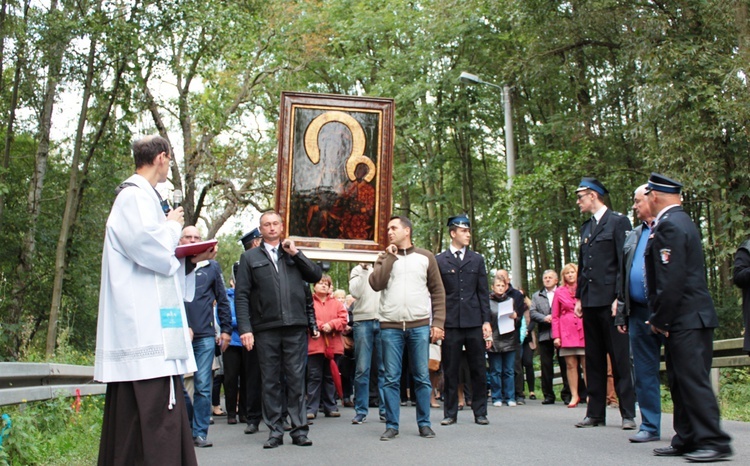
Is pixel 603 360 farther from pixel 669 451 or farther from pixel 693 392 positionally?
pixel 693 392

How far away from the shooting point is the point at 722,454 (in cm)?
703

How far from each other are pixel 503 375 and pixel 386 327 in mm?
5814

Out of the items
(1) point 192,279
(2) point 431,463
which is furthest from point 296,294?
(1) point 192,279

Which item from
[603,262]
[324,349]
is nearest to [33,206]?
[324,349]

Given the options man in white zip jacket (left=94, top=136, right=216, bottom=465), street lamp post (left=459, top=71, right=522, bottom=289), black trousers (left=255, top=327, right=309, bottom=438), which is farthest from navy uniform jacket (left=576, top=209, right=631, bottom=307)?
street lamp post (left=459, top=71, right=522, bottom=289)

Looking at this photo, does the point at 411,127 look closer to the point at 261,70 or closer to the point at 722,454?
the point at 261,70

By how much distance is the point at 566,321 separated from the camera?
1415cm

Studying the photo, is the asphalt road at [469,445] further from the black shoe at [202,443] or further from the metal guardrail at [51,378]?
the metal guardrail at [51,378]

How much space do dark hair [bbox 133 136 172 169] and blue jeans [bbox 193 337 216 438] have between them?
4210 mm

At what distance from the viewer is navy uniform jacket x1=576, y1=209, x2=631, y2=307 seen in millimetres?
9688

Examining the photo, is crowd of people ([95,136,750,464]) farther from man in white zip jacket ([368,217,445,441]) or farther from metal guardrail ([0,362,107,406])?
metal guardrail ([0,362,107,406])

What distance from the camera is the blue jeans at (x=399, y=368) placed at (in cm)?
961

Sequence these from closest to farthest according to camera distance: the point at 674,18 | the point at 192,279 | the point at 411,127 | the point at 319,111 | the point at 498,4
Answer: the point at 192,279, the point at 319,111, the point at 674,18, the point at 498,4, the point at 411,127

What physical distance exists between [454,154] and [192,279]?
89.2 feet
